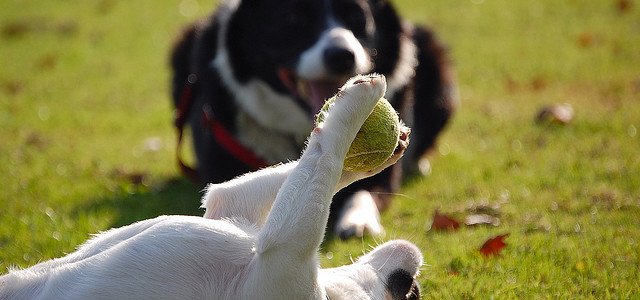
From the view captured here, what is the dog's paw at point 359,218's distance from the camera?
4.08 meters

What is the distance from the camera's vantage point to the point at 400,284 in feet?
8.59

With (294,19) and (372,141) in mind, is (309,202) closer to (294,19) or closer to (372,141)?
(372,141)

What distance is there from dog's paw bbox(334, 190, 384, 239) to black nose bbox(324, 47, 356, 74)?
2.29 ft

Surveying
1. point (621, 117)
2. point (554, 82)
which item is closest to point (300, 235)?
point (621, 117)

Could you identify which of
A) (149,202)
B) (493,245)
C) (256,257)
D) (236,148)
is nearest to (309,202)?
(256,257)

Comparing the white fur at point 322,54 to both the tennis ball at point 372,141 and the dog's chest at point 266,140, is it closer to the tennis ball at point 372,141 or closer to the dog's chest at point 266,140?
the dog's chest at point 266,140

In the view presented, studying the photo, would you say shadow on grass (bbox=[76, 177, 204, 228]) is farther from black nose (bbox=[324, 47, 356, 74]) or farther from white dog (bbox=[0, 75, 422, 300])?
white dog (bbox=[0, 75, 422, 300])

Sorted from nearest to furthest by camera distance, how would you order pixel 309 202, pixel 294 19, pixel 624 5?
pixel 309 202 < pixel 294 19 < pixel 624 5

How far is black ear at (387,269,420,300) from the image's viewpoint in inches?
102

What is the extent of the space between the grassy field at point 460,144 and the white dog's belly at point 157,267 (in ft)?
2.89

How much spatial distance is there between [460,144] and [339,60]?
6.80ft

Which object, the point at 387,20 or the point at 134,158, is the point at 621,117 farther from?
the point at 134,158

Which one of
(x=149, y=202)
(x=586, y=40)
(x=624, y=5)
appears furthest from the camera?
(x=624, y=5)

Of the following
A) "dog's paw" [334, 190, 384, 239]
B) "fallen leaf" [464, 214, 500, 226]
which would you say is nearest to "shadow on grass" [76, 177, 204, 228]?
"dog's paw" [334, 190, 384, 239]
